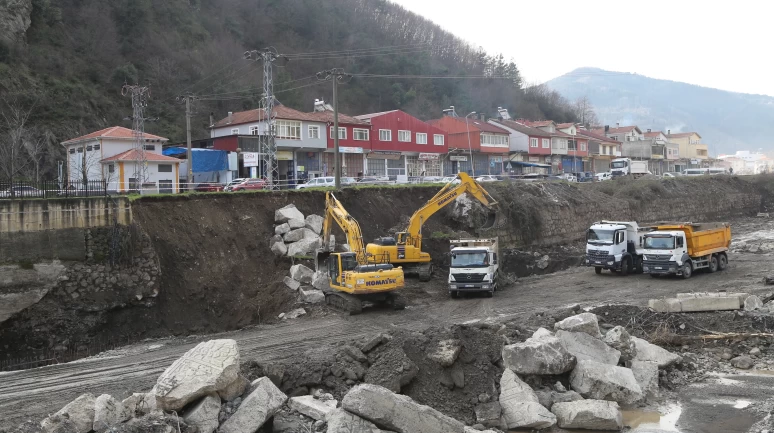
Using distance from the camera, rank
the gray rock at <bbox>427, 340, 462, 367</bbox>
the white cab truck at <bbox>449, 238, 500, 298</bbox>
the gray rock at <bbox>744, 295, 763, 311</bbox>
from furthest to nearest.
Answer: the white cab truck at <bbox>449, 238, 500, 298</bbox>, the gray rock at <bbox>744, 295, 763, 311</bbox>, the gray rock at <bbox>427, 340, 462, 367</bbox>

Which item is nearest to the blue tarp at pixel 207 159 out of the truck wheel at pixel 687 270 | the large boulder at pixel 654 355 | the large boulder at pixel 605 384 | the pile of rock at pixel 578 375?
the truck wheel at pixel 687 270

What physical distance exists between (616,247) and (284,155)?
31224 mm

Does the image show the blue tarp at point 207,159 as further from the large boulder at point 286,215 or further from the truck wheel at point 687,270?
the truck wheel at point 687,270

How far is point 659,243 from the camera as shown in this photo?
28422 mm

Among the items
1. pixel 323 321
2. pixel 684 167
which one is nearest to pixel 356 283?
pixel 323 321

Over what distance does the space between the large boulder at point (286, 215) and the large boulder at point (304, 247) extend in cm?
189

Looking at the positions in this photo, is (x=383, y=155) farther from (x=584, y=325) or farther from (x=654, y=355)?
(x=654, y=355)

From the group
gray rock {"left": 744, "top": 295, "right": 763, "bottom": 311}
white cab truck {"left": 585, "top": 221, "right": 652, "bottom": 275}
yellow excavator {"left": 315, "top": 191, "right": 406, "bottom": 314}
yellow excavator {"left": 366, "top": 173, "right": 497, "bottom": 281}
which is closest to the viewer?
gray rock {"left": 744, "top": 295, "right": 763, "bottom": 311}

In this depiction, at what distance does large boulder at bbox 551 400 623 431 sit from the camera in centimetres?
1215

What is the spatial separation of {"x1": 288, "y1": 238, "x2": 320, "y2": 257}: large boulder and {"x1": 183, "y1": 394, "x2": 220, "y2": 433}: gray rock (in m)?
17.4

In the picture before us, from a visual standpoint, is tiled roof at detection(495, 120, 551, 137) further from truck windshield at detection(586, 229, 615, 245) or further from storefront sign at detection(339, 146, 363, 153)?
truck windshield at detection(586, 229, 615, 245)

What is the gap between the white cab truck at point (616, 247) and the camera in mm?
29641

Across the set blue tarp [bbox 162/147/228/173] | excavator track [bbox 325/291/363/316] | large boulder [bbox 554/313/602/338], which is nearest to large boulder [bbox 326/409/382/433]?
large boulder [bbox 554/313/602/338]

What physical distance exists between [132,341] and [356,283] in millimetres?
8818
